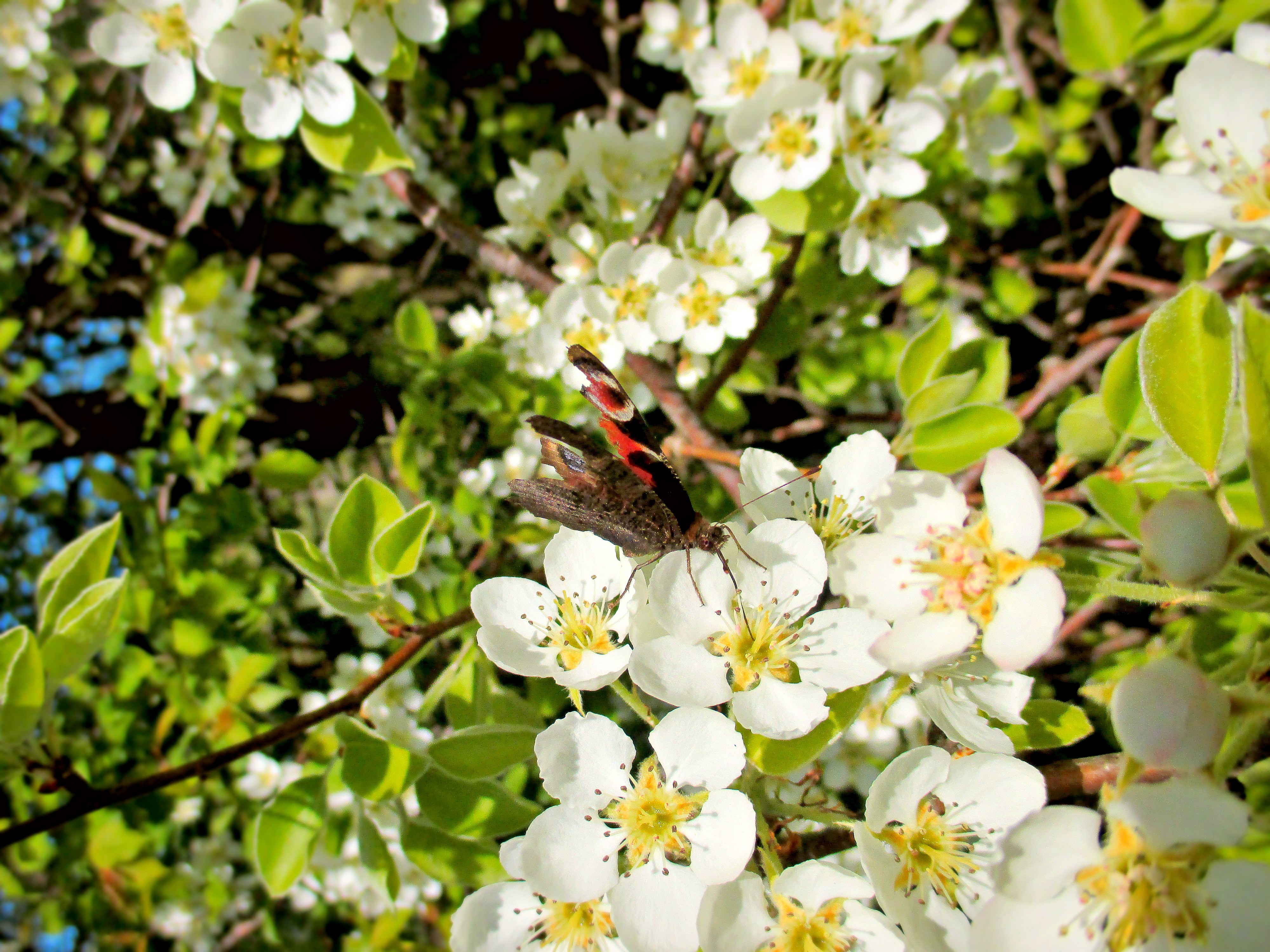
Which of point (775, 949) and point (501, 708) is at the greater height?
point (775, 949)

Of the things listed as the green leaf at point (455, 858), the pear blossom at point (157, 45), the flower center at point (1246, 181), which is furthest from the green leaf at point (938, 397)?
the pear blossom at point (157, 45)

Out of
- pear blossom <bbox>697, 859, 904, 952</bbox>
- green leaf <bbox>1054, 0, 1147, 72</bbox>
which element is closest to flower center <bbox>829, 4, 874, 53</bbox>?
green leaf <bbox>1054, 0, 1147, 72</bbox>

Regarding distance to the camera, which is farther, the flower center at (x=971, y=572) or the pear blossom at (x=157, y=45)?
the pear blossom at (x=157, y=45)

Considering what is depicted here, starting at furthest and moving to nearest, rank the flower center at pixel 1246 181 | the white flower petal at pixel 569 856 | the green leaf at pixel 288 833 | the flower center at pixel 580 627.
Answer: the green leaf at pixel 288 833 → the flower center at pixel 580 627 → the flower center at pixel 1246 181 → the white flower petal at pixel 569 856

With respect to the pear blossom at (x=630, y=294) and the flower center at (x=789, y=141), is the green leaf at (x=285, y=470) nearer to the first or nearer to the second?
the pear blossom at (x=630, y=294)

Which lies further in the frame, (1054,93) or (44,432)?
(1054,93)

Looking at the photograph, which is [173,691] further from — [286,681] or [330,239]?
[330,239]

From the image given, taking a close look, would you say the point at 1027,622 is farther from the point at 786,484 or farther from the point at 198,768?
the point at 198,768

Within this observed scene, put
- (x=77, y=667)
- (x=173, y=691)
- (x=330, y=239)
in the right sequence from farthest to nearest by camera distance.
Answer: (x=330, y=239), (x=173, y=691), (x=77, y=667)

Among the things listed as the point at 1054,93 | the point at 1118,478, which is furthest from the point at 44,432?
the point at 1054,93
